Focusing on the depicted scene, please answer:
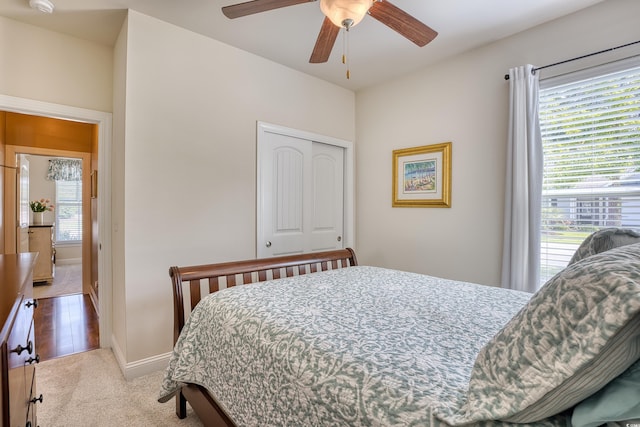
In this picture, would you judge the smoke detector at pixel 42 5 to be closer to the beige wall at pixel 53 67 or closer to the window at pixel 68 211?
the beige wall at pixel 53 67

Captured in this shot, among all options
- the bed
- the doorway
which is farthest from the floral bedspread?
the doorway

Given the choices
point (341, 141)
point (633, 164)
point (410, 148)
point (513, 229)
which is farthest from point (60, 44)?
point (633, 164)

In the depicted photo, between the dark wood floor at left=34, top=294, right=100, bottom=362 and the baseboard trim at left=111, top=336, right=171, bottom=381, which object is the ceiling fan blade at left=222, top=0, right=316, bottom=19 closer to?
the baseboard trim at left=111, top=336, right=171, bottom=381

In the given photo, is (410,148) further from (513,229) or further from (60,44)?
(60,44)

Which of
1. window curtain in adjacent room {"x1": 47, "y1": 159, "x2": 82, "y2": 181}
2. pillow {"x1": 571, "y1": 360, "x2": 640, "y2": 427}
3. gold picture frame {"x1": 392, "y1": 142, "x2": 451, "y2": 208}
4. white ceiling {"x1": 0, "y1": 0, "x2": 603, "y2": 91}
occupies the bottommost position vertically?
pillow {"x1": 571, "y1": 360, "x2": 640, "y2": 427}

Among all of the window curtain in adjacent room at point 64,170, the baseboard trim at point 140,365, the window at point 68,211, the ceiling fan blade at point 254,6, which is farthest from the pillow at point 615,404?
the window at point 68,211

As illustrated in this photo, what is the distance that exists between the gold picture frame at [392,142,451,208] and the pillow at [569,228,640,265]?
172cm

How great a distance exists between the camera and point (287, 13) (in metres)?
2.30

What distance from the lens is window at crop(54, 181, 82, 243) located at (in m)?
7.18

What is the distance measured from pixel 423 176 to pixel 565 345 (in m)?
2.71

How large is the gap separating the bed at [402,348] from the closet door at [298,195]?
3.72 feet

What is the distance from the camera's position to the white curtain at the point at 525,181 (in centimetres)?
236

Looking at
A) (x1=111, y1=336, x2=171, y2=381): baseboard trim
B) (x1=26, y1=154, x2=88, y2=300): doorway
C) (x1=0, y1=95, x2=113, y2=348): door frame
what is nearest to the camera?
(x1=111, y1=336, x2=171, y2=381): baseboard trim

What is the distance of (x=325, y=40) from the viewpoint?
189 centimetres
